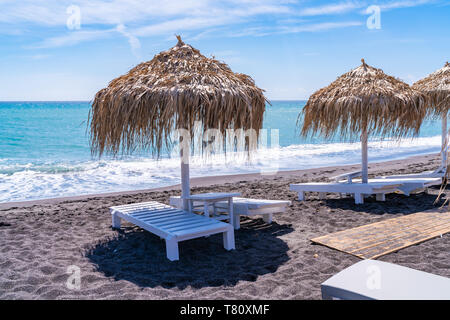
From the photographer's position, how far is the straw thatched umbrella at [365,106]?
5.40 m

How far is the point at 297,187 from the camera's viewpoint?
6.04 m

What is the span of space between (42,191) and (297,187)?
20.9 ft

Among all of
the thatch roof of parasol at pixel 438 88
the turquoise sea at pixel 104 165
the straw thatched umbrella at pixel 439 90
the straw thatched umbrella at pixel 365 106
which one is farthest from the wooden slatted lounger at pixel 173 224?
the thatch roof of parasol at pixel 438 88

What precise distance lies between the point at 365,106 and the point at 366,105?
2 centimetres

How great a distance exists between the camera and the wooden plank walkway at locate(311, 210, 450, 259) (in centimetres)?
353

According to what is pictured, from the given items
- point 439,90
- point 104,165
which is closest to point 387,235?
point 439,90

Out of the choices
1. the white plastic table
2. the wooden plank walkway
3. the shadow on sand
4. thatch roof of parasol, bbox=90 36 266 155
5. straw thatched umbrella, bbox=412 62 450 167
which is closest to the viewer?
the shadow on sand

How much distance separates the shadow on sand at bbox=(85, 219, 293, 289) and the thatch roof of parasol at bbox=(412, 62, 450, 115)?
4853mm

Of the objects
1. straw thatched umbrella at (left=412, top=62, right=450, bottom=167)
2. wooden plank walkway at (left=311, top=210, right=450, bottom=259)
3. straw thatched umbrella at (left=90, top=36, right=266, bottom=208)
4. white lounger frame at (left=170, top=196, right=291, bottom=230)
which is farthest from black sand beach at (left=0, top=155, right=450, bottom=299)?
straw thatched umbrella at (left=412, top=62, right=450, bottom=167)

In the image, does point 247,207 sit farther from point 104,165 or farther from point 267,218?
point 104,165

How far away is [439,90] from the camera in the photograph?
7.11 meters

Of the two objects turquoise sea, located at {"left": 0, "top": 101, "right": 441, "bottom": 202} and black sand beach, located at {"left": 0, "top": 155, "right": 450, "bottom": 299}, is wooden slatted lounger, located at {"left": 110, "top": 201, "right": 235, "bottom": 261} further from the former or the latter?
turquoise sea, located at {"left": 0, "top": 101, "right": 441, "bottom": 202}
